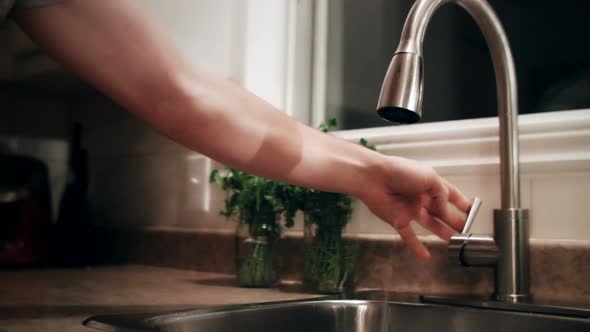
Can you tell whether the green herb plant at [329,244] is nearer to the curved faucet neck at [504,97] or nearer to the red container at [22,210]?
the curved faucet neck at [504,97]

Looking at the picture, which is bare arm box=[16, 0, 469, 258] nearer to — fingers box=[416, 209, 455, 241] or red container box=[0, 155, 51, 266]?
fingers box=[416, 209, 455, 241]

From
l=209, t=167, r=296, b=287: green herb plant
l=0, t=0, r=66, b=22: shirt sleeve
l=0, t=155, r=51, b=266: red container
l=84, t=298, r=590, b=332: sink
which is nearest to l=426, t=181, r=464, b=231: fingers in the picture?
l=84, t=298, r=590, b=332: sink

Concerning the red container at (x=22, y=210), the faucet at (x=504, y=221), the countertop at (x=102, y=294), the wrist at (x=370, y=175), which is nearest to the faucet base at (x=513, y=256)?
the faucet at (x=504, y=221)

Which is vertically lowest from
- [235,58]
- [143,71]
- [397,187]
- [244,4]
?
[397,187]

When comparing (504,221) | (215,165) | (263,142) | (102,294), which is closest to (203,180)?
(215,165)

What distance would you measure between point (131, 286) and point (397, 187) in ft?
1.49

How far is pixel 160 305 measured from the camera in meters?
0.74

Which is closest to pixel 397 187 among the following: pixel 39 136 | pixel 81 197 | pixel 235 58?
pixel 235 58

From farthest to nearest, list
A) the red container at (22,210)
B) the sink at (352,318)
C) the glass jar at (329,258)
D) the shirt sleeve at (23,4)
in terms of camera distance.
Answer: the red container at (22,210) < the glass jar at (329,258) < the sink at (352,318) < the shirt sleeve at (23,4)

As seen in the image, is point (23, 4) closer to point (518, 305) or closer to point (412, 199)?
point (412, 199)

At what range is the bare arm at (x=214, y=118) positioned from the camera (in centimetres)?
62

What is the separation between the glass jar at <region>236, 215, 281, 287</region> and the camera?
951mm

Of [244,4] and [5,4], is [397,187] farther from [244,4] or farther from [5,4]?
[244,4]

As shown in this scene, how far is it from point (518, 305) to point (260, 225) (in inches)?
16.3
